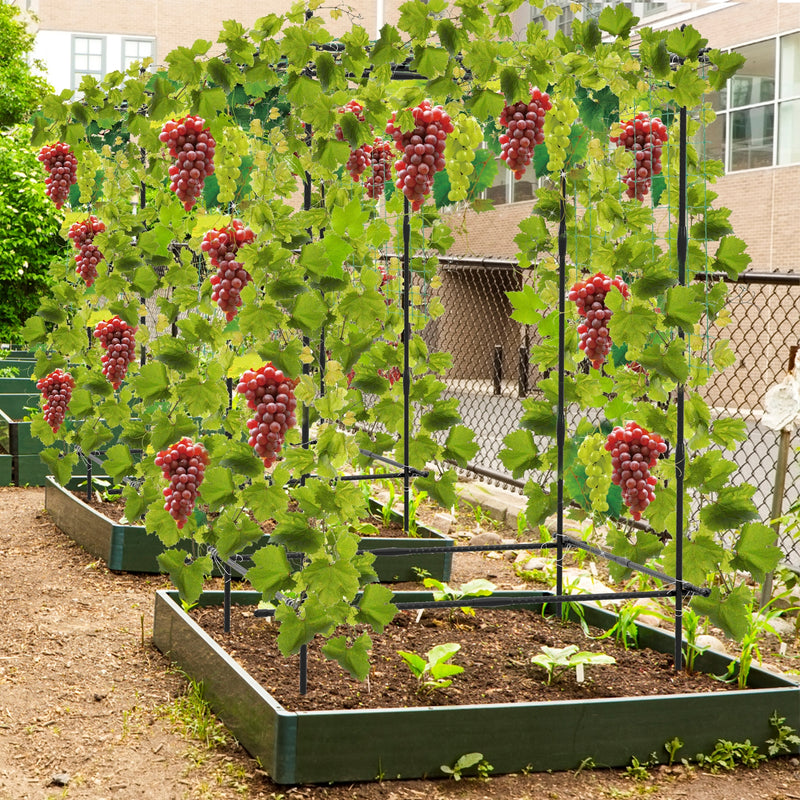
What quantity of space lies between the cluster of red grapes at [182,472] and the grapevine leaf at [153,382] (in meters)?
0.19

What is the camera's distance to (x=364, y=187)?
566 cm

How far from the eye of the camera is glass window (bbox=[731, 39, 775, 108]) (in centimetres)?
1859

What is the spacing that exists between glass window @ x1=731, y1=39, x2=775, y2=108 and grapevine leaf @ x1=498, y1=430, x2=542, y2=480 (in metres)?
16.7

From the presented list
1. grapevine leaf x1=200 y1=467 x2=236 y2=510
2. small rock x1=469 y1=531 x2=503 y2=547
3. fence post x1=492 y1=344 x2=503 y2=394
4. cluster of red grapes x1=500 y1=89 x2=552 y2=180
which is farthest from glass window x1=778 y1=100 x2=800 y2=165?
grapevine leaf x1=200 y1=467 x2=236 y2=510

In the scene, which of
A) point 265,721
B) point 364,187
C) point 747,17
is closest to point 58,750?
point 265,721

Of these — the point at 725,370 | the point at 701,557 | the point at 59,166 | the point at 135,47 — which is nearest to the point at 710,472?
the point at 701,557

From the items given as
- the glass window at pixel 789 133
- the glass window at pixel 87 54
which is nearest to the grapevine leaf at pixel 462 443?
the glass window at pixel 789 133

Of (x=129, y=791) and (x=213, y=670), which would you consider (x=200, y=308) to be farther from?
(x=129, y=791)

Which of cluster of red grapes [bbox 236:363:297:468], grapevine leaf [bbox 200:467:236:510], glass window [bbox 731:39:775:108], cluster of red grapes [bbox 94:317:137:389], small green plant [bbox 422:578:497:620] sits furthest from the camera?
glass window [bbox 731:39:775:108]

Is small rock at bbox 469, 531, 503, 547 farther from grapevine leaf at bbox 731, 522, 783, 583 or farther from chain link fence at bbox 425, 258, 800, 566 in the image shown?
grapevine leaf at bbox 731, 522, 783, 583

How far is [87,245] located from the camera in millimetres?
5758

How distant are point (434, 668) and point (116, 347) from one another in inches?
112

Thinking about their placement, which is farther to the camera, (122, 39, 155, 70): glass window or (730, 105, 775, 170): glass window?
(122, 39, 155, 70): glass window

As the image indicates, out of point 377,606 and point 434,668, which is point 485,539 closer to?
point 434,668
